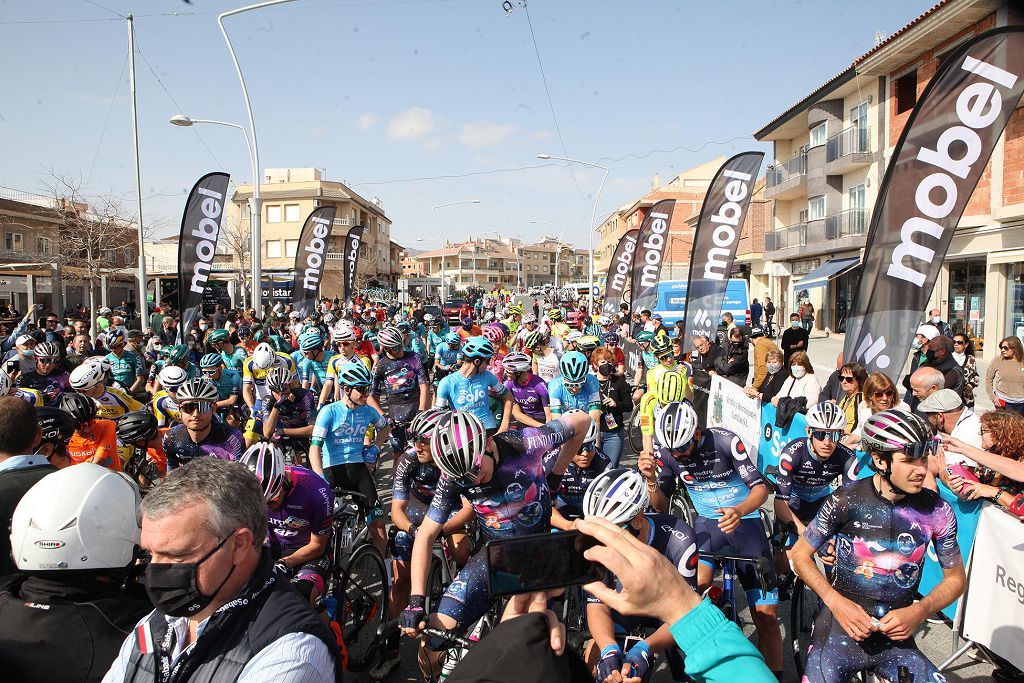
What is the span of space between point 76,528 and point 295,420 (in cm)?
552

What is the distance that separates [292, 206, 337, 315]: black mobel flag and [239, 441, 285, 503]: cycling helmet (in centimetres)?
1759

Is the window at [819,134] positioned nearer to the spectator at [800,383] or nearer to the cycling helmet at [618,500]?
the spectator at [800,383]

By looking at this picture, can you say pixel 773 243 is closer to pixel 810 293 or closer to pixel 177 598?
pixel 810 293

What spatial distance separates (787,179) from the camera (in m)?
36.1

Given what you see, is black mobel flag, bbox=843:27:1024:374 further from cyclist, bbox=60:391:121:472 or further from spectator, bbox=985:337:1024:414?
cyclist, bbox=60:391:121:472

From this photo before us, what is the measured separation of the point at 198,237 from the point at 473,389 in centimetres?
1057

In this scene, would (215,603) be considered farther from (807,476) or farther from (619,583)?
(807,476)

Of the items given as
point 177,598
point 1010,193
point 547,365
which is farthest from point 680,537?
point 1010,193

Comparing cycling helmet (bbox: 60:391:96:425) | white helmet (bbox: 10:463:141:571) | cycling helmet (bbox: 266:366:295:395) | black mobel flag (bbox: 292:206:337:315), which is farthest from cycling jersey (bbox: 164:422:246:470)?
black mobel flag (bbox: 292:206:337:315)

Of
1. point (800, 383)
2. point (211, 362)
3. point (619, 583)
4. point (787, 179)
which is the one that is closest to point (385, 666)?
point (619, 583)

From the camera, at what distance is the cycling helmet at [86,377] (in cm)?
645

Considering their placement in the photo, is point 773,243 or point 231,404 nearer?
point 231,404

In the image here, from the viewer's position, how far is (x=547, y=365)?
10.7 metres

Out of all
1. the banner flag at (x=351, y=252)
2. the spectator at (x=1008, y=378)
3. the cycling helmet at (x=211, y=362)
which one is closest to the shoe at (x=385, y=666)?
the cycling helmet at (x=211, y=362)
